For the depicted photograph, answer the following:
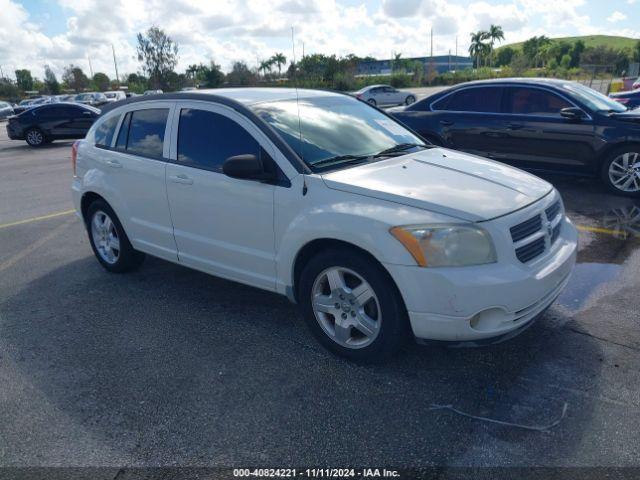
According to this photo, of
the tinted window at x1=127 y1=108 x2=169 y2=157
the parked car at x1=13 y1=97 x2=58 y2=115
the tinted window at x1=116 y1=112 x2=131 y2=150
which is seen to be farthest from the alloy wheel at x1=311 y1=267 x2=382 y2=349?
the parked car at x1=13 y1=97 x2=58 y2=115

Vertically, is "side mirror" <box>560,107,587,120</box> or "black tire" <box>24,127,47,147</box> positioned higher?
"side mirror" <box>560,107,587,120</box>

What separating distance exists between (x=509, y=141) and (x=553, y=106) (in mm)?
773

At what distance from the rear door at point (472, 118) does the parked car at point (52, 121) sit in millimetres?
14658

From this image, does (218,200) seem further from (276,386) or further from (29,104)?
(29,104)

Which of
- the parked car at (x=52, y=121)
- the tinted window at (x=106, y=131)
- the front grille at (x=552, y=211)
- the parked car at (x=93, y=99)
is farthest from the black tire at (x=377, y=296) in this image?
the parked car at (x=93, y=99)

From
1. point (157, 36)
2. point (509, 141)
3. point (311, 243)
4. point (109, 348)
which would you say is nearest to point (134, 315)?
point (109, 348)

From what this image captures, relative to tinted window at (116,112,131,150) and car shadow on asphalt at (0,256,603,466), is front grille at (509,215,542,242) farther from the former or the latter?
tinted window at (116,112,131,150)

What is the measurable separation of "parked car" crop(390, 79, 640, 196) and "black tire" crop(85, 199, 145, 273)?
18.0ft

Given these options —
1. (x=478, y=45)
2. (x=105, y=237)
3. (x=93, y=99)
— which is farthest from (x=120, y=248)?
(x=478, y=45)

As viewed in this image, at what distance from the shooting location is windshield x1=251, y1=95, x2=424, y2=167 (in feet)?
12.6

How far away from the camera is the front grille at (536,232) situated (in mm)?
3198

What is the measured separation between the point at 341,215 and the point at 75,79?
290 ft

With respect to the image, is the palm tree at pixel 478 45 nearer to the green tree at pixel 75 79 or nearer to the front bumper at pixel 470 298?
the green tree at pixel 75 79

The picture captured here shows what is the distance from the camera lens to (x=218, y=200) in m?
4.01
